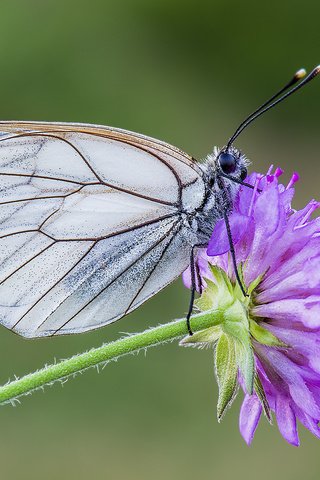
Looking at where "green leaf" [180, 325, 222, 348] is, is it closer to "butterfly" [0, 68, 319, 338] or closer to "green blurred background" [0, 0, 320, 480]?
"butterfly" [0, 68, 319, 338]

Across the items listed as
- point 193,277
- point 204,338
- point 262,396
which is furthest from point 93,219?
point 262,396

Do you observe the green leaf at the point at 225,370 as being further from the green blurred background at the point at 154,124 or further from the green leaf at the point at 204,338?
the green blurred background at the point at 154,124

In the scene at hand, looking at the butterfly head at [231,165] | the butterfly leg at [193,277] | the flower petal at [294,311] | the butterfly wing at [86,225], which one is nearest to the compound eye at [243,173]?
the butterfly head at [231,165]

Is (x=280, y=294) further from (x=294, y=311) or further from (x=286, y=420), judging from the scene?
(x=286, y=420)

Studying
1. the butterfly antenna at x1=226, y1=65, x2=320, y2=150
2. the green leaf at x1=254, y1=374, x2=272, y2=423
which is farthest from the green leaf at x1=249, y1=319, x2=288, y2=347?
the butterfly antenna at x1=226, y1=65, x2=320, y2=150

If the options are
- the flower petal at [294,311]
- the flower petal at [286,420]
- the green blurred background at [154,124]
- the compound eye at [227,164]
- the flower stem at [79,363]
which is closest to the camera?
the flower stem at [79,363]
